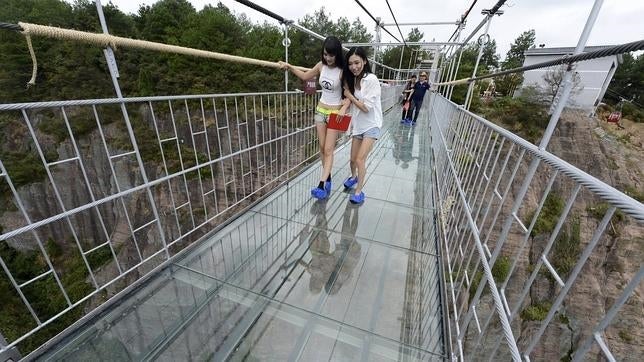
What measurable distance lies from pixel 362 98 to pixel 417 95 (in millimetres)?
5234

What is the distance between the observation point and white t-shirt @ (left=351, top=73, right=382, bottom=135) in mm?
2547

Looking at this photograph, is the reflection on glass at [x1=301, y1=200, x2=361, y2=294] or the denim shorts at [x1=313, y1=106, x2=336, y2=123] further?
the denim shorts at [x1=313, y1=106, x2=336, y2=123]

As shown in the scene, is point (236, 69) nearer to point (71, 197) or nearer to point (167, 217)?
point (167, 217)

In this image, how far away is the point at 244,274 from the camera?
2.00 metres

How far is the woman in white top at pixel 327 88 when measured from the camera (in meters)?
2.45

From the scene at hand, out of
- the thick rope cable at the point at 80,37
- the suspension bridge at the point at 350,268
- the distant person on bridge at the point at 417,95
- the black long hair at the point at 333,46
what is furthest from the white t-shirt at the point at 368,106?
the distant person on bridge at the point at 417,95

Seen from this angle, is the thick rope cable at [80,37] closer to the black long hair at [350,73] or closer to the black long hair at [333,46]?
the black long hair at [333,46]

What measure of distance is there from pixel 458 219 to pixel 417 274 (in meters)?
0.52

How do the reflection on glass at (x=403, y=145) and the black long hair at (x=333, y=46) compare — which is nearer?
the black long hair at (x=333, y=46)

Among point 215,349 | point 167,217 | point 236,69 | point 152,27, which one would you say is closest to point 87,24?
point 152,27

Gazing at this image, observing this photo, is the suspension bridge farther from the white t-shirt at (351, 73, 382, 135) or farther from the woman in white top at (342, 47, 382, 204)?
the white t-shirt at (351, 73, 382, 135)

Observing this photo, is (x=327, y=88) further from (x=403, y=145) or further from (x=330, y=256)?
(x=403, y=145)

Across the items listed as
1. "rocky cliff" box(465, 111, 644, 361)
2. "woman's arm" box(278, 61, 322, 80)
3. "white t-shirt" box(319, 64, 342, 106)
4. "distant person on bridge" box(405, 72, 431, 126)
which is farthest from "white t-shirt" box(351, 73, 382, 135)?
"distant person on bridge" box(405, 72, 431, 126)

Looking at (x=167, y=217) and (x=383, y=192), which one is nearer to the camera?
(x=383, y=192)
